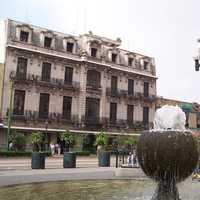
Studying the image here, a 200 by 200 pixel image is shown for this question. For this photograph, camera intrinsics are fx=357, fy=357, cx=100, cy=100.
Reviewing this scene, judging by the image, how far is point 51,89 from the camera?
4191cm

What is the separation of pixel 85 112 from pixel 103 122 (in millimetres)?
2743

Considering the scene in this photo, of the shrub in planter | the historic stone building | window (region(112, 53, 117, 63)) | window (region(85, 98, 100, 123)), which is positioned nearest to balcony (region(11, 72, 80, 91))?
the historic stone building

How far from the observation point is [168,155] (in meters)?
6.82

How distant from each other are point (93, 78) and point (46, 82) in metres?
6.80

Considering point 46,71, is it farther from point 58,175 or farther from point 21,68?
point 58,175

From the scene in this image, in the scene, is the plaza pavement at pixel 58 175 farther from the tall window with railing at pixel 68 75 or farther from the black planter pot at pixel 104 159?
the tall window with railing at pixel 68 75

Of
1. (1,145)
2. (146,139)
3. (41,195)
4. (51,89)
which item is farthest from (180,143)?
(51,89)

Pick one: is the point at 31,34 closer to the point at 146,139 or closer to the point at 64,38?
the point at 64,38

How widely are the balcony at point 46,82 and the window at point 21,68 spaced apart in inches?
5.2

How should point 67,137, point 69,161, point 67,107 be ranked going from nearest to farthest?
1. point 69,161
2. point 67,137
3. point 67,107

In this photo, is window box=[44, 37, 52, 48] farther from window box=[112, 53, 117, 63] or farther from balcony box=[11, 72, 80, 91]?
window box=[112, 53, 117, 63]

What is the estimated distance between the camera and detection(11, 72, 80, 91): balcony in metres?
39.3

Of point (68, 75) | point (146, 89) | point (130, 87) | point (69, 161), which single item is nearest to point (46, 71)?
point (68, 75)

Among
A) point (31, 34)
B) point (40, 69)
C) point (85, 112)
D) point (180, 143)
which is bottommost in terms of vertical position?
point (180, 143)
